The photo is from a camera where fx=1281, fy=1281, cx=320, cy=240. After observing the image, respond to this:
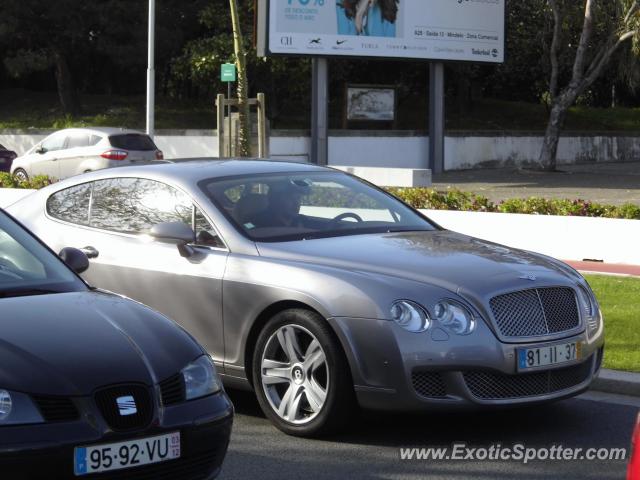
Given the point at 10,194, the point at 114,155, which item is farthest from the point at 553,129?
the point at 10,194

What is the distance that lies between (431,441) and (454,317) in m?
0.77

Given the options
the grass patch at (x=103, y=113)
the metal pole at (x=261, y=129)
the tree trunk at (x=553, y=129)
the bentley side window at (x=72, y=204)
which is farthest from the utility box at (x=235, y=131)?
the bentley side window at (x=72, y=204)

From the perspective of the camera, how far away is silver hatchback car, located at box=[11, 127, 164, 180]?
30.3 m

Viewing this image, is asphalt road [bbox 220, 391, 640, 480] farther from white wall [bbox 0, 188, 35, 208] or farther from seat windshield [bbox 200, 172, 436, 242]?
white wall [bbox 0, 188, 35, 208]

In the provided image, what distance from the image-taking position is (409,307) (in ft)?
21.9

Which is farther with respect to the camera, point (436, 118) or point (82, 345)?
point (436, 118)

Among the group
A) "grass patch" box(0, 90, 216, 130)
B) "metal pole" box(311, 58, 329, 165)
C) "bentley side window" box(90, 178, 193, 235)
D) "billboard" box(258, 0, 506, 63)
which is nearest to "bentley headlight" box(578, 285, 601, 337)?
"bentley side window" box(90, 178, 193, 235)

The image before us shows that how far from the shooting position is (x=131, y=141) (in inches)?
1210

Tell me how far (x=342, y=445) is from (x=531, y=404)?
103cm

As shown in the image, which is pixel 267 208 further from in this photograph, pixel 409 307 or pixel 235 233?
pixel 409 307

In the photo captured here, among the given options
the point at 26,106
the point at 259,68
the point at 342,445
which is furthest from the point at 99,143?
the point at 342,445

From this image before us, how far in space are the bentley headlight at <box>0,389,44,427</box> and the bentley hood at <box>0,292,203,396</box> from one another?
3 centimetres

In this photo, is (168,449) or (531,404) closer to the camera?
(168,449)

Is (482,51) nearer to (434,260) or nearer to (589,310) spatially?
(589,310)
